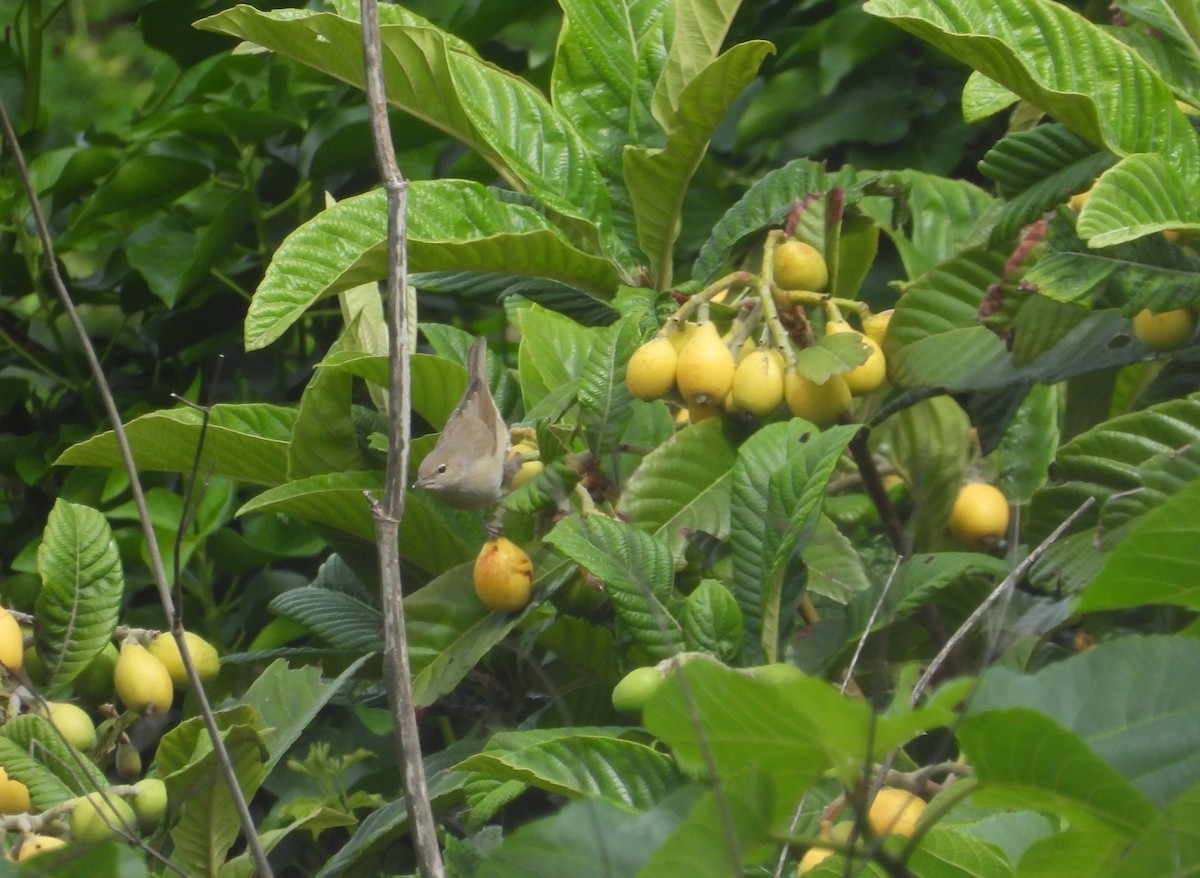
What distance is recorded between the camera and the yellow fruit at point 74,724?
0.94 meters

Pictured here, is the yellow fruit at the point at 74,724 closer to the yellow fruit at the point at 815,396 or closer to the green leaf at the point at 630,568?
the green leaf at the point at 630,568

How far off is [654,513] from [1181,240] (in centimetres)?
42

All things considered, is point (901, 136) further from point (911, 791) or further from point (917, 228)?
point (911, 791)

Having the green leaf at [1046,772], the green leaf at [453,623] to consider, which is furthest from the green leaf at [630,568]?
the green leaf at [1046,772]

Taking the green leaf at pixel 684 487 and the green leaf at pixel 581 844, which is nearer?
the green leaf at pixel 581 844

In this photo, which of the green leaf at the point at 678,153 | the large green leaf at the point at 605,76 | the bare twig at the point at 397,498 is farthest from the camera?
the large green leaf at the point at 605,76

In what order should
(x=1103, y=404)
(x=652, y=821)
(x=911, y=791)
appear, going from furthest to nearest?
1. (x=1103, y=404)
2. (x=911, y=791)
3. (x=652, y=821)

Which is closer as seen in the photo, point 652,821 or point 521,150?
point 652,821

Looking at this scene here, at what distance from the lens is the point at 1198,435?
921 millimetres

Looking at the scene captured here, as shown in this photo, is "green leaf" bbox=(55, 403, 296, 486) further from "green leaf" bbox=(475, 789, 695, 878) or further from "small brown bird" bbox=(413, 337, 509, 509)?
"green leaf" bbox=(475, 789, 695, 878)

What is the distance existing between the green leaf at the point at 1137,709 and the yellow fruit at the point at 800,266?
0.62 metres

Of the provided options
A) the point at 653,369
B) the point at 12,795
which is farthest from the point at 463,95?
the point at 12,795

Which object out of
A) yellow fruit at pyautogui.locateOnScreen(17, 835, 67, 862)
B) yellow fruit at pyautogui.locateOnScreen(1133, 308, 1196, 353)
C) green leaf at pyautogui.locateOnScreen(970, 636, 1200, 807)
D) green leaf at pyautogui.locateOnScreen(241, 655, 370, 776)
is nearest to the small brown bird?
green leaf at pyautogui.locateOnScreen(241, 655, 370, 776)

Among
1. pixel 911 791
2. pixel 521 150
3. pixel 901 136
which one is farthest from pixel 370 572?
pixel 901 136
